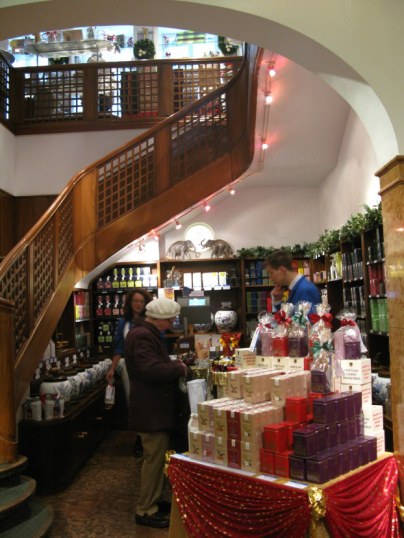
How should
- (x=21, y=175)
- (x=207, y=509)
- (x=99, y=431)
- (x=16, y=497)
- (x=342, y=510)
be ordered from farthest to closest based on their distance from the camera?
1. (x=21, y=175)
2. (x=99, y=431)
3. (x=16, y=497)
4. (x=207, y=509)
5. (x=342, y=510)

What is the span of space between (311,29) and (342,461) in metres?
2.37

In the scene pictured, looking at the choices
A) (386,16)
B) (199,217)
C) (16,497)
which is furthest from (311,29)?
(199,217)

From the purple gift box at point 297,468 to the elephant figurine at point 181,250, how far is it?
657 centimetres

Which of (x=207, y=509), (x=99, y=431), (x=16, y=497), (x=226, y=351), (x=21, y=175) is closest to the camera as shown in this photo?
(x=207, y=509)

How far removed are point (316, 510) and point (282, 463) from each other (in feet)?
0.91

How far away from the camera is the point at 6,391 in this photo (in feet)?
12.1

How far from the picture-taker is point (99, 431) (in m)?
6.13

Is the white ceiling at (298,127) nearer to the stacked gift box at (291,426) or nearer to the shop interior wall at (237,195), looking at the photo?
the shop interior wall at (237,195)

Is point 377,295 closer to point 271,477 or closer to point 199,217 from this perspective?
point 271,477

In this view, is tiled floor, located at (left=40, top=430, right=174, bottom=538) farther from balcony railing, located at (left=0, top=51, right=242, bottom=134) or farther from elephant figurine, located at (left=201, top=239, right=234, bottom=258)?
balcony railing, located at (left=0, top=51, right=242, bottom=134)

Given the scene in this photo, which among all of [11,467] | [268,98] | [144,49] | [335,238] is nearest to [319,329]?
[11,467]

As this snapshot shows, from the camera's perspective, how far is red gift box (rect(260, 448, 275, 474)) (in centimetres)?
246


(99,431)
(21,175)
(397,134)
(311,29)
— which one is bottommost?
(99,431)

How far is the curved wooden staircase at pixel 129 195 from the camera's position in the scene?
5.08m
